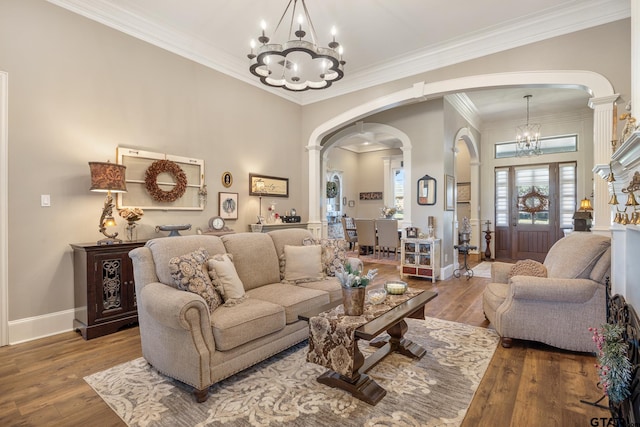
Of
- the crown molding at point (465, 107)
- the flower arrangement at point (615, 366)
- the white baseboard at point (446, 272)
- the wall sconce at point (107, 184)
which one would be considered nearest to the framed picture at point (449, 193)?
the white baseboard at point (446, 272)

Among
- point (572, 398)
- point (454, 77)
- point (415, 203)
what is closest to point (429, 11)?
point (454, 77)

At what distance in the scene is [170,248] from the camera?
8.39 ft

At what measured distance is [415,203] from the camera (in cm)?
583

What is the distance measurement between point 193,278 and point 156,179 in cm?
206

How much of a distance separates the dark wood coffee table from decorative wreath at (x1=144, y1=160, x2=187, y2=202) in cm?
263

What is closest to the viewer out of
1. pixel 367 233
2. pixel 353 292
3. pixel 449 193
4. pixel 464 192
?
pixel 353 292

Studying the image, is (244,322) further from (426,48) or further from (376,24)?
(426,48)

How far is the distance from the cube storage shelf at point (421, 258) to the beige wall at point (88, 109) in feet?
8.37

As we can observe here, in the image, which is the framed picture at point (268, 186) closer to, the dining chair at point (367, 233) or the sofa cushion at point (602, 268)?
the dining chair at point (367, 233)

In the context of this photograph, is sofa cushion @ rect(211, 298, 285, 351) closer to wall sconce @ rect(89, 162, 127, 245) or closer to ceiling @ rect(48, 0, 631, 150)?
wall sconce @ rect(89, 162, 127, 245)

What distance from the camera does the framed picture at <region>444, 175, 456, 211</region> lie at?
5.61 meters

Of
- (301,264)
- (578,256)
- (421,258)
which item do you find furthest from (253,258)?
(421,258)

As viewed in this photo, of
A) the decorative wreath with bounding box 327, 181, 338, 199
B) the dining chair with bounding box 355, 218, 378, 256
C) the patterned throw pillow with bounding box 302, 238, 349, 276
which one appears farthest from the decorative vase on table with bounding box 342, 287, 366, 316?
the decorative wreath with bounding box 327, 181, 338, 199

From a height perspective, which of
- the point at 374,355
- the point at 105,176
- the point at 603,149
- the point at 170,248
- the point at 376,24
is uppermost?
the point at 376,24
